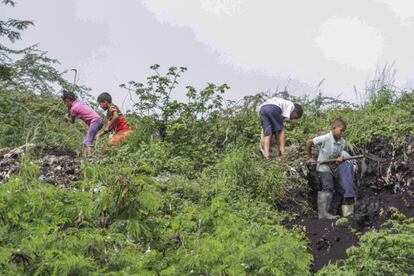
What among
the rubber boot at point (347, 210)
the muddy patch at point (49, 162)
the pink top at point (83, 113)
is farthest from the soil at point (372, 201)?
the pink top at point (83, 113)

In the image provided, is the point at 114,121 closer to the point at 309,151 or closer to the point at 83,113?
the point at 83,113

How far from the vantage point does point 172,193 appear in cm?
1102

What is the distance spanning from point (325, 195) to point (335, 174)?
0.34 m

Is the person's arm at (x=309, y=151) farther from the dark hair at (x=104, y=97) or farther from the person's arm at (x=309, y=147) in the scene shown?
the dark hair at (x=104, y=97)

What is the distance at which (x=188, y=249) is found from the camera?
6648 millimetres

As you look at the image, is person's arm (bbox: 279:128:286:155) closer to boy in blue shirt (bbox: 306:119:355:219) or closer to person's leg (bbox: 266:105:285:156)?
person's leg (bbox: 266:105:285:156)

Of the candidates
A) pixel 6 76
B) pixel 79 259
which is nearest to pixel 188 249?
pixel 79 259

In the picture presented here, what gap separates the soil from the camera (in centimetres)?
940

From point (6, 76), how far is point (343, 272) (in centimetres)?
911

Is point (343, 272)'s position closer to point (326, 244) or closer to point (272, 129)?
point (326, 244)

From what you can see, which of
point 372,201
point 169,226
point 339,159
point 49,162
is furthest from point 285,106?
point 169,226

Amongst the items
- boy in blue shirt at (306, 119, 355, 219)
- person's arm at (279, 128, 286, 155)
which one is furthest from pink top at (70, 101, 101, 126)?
boy in blue shirt at (306, 119, 355, 219)

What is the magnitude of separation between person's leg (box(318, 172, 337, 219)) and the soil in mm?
190

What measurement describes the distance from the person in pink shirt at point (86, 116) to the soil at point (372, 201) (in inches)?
132
